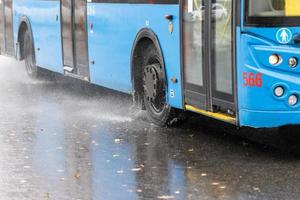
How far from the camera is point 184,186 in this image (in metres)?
6.36

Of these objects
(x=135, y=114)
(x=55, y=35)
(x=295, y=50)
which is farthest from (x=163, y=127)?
(x=55, y=35)

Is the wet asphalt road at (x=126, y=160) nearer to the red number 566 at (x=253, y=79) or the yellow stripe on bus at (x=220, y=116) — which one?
the yellow stripe on bus at (x=220, y=116)

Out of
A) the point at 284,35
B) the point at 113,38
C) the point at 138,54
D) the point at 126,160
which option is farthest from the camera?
the point at 113,38

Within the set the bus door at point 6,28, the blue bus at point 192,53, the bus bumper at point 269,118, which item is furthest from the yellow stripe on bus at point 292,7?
the bus door at point 6,28

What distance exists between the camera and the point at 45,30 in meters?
13.6

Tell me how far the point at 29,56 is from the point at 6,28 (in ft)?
5.86

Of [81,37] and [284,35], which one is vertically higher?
[284,35]

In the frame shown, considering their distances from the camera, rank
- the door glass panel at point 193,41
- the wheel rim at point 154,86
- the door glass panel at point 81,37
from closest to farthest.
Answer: the door glass panel at point 193,41 < the wheel rim at point 154,86 < the door glass panel at point 81,37

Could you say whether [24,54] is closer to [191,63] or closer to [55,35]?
[55,35]

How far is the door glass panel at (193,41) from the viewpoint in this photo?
7.63m

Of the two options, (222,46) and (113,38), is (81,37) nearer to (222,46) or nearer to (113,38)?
(113,38)

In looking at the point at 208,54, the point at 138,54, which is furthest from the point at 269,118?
the point at 138,54

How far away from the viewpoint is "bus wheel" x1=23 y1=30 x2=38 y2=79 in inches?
592

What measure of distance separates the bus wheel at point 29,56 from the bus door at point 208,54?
7.49 metres
